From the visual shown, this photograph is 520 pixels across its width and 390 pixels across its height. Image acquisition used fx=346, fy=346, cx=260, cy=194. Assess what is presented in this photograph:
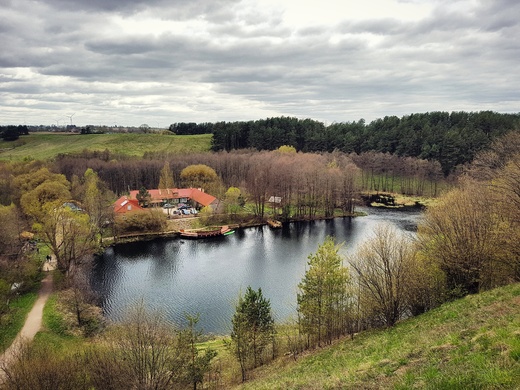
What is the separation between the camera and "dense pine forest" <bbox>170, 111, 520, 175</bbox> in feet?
312

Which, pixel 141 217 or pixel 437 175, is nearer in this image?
pixel 141 217

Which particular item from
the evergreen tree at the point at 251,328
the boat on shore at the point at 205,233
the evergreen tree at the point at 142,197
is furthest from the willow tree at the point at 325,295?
the evergreen tree at the point at 142,197

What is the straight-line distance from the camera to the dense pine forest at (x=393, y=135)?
95.0 m

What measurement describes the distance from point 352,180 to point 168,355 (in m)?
62.9

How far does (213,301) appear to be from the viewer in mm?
35250

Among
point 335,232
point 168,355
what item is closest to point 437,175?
point 335,232

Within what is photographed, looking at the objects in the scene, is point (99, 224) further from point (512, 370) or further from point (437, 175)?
point (437, 175)

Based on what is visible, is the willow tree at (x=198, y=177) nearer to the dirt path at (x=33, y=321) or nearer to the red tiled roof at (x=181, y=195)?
the red tiled roof at (x=181, y=195)

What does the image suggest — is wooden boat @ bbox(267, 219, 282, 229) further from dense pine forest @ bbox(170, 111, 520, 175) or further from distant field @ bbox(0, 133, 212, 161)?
distant field @ bbox(0, 133, 212, 161)

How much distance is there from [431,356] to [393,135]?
10880 centimetres

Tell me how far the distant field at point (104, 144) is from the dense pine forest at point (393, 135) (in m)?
12.9

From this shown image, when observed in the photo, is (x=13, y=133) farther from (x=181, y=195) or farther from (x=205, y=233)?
(x=205, y=233)

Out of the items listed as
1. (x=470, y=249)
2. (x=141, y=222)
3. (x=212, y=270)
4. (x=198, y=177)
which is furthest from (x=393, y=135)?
(x=470, y=249)

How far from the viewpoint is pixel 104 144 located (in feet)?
426
